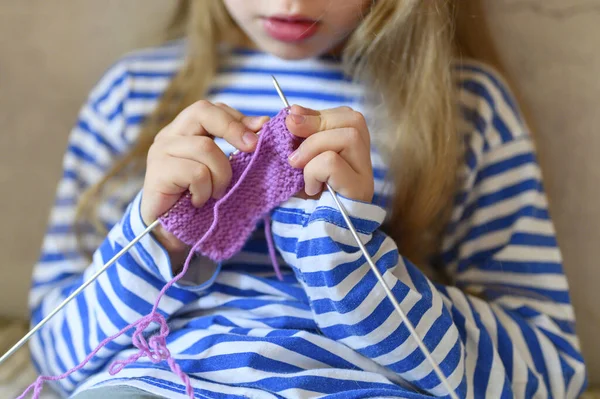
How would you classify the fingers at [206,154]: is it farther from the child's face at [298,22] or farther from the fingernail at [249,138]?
the child's face at [298,22]

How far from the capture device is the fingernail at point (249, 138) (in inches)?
21.2

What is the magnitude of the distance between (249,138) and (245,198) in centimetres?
7

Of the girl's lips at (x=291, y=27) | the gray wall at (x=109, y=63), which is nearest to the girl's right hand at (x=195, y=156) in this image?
the girl's lips at (x=291, y=27)

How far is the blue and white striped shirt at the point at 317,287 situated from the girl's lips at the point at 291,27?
96 mm

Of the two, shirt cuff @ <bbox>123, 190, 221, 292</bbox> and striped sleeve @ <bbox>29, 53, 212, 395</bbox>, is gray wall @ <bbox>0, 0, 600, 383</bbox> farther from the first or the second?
shirt cuff @ <bbox>123, 190, 221, 292</bbox>

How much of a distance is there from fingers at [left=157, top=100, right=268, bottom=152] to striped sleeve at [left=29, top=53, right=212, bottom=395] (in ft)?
0.26

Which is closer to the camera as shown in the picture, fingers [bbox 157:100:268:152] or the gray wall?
fingers [bbox 157:100:268:152]

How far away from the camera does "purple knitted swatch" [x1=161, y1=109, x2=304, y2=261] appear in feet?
1.77

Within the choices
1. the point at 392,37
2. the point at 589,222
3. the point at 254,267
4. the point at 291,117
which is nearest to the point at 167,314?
the point at 254,267

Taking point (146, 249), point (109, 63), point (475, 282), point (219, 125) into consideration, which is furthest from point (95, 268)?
point (475, 282)

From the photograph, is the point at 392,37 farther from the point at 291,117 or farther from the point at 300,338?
the point at 300,338

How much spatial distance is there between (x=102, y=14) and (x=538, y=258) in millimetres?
579

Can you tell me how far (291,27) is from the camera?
611 mm

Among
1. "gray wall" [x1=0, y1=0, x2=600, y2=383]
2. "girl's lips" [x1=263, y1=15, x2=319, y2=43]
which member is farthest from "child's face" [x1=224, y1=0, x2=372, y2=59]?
"gray wall" [x1=0, y1=0, x2=600, y2=383]
